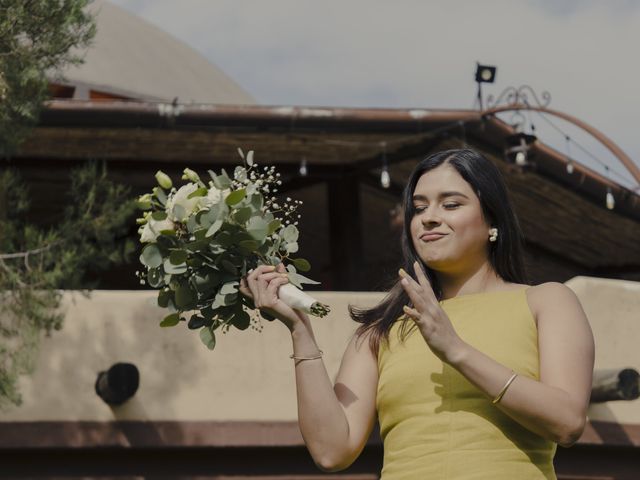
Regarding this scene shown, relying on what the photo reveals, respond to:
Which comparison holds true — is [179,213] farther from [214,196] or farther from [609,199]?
[609,199]

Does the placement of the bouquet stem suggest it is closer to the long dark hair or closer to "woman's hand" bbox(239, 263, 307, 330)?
"woman's hand" bbox(239, 263, 307, 330)

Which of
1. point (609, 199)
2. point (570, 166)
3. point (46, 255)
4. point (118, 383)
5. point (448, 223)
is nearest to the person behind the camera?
point (448, 223)

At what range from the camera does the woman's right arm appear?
3.50m

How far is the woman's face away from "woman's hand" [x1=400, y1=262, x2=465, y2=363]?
1.23ft

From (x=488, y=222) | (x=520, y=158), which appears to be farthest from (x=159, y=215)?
(x=520, y=158)

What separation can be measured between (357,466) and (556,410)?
8761mm

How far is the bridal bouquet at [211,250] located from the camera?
3.76 m

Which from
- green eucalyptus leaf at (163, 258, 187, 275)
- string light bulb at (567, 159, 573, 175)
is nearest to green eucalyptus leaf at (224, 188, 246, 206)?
green eucalyptus leaf at (163, 258, 187, 275)

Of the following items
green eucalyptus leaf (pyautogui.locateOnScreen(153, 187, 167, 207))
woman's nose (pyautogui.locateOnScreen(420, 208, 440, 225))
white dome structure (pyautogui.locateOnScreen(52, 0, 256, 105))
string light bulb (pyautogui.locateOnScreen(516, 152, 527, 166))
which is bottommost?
string light bulb (pyautogui.locateOnScreen(516, 152, 527, 166))

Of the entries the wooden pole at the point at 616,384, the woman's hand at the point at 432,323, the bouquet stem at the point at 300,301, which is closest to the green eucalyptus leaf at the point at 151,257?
the bouquet stem at the point at 300,301

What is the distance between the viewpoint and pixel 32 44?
8938 mm

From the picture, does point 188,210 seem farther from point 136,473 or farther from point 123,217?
point 136,473

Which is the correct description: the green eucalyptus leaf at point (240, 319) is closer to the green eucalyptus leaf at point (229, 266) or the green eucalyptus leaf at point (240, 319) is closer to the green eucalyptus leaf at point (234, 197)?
the green eucalyptus leaf at point (229, 266)

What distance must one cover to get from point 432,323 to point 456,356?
0.33ft
